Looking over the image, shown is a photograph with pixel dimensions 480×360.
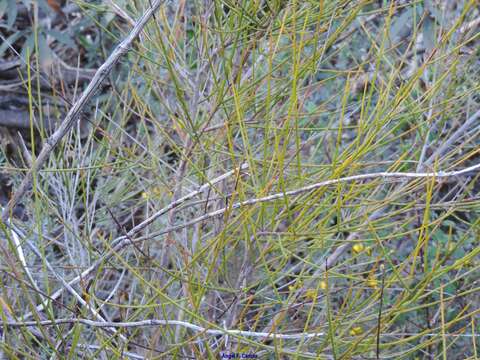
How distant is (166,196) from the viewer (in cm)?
311

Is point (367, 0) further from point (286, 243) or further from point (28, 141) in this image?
point (28, 141)

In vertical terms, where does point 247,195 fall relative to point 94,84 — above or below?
below

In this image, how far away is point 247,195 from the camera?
8.08 ft

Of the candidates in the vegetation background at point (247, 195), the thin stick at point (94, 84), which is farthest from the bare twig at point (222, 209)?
the thin stick at point (94, 84)

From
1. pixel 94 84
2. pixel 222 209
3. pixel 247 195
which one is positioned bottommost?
pixel 247 195

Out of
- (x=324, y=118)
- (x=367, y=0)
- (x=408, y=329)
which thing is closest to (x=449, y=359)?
(x=408, y=329)

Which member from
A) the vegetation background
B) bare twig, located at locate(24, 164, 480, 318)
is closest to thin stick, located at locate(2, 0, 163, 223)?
the vegetation background

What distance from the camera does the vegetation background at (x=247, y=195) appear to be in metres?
1.78

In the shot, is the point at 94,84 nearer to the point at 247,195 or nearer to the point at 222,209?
the point at 222,209

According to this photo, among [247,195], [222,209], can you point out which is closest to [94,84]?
[222,209]

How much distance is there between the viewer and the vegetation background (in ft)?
5.85

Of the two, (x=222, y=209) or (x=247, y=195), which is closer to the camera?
(x=222, y=209)

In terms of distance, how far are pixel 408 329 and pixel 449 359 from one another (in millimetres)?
251

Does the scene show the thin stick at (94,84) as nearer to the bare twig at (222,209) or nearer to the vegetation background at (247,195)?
the vegetation background at (247,195)
